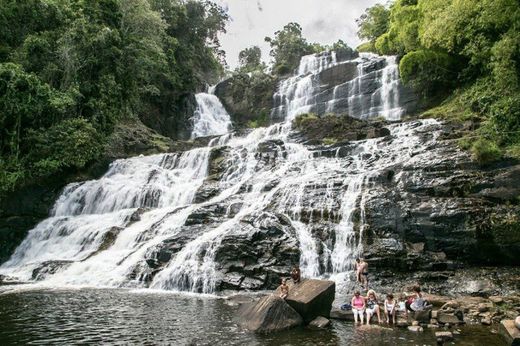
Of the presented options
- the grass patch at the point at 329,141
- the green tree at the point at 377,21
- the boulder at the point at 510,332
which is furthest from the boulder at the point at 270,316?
the green tree at the point at 377,21

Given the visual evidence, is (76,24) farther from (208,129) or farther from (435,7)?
(435,7)

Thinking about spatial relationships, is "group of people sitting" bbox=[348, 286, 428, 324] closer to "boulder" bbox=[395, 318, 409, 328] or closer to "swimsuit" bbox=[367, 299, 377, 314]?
"swimsuit" bbox=[367, 299, 377, 314]

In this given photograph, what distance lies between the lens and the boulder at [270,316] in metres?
11.3

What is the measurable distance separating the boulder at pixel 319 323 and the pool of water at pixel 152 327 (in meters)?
0.29

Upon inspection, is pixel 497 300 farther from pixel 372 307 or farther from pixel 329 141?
pixel 329 141

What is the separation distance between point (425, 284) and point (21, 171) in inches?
1024

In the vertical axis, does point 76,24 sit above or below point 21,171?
above

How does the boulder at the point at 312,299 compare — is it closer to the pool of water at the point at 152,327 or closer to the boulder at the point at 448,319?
the pool of water at the point at 152,327

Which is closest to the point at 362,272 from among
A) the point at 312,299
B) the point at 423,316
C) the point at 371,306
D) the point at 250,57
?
the point at 371,306

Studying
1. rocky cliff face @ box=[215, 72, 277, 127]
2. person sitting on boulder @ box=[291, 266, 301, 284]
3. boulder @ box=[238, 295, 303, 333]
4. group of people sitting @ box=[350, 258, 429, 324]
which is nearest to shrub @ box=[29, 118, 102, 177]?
rocky cliff face @ box=[215, 72, 277, 127]

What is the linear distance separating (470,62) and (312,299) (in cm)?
2401

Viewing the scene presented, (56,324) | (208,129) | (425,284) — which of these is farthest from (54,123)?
(425,284)

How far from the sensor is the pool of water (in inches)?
406

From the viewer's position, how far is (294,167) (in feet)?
86.7
